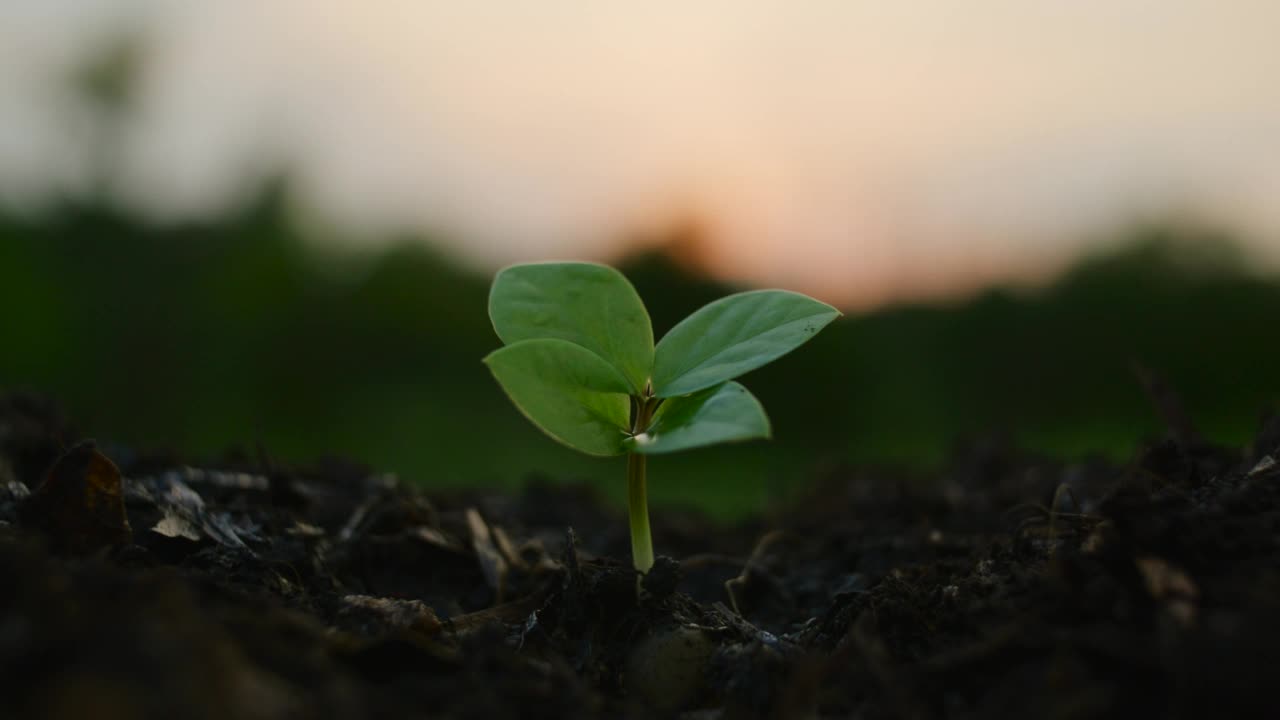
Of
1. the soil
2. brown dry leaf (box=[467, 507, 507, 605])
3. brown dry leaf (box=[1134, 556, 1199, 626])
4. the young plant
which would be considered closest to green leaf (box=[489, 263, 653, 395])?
the young plant

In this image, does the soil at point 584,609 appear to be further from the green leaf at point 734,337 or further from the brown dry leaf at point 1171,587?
the green leaf at point 734,337

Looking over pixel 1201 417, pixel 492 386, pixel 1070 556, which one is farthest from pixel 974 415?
pixel 1070 556

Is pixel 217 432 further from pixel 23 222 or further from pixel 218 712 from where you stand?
pixel 218 712

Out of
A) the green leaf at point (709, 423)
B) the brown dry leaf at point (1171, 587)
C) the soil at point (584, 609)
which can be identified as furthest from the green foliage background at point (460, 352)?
the brown dry leaf at point (1171, 587)

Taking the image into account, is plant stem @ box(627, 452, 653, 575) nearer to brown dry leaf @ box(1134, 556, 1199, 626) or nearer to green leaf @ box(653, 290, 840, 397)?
green leaf @ box(653, 290, 840, 397)

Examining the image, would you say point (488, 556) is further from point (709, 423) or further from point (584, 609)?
point (709, 423)

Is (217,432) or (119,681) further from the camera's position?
(217,432)

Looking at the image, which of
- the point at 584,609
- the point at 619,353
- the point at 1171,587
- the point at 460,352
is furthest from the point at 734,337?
the point at 460,352
